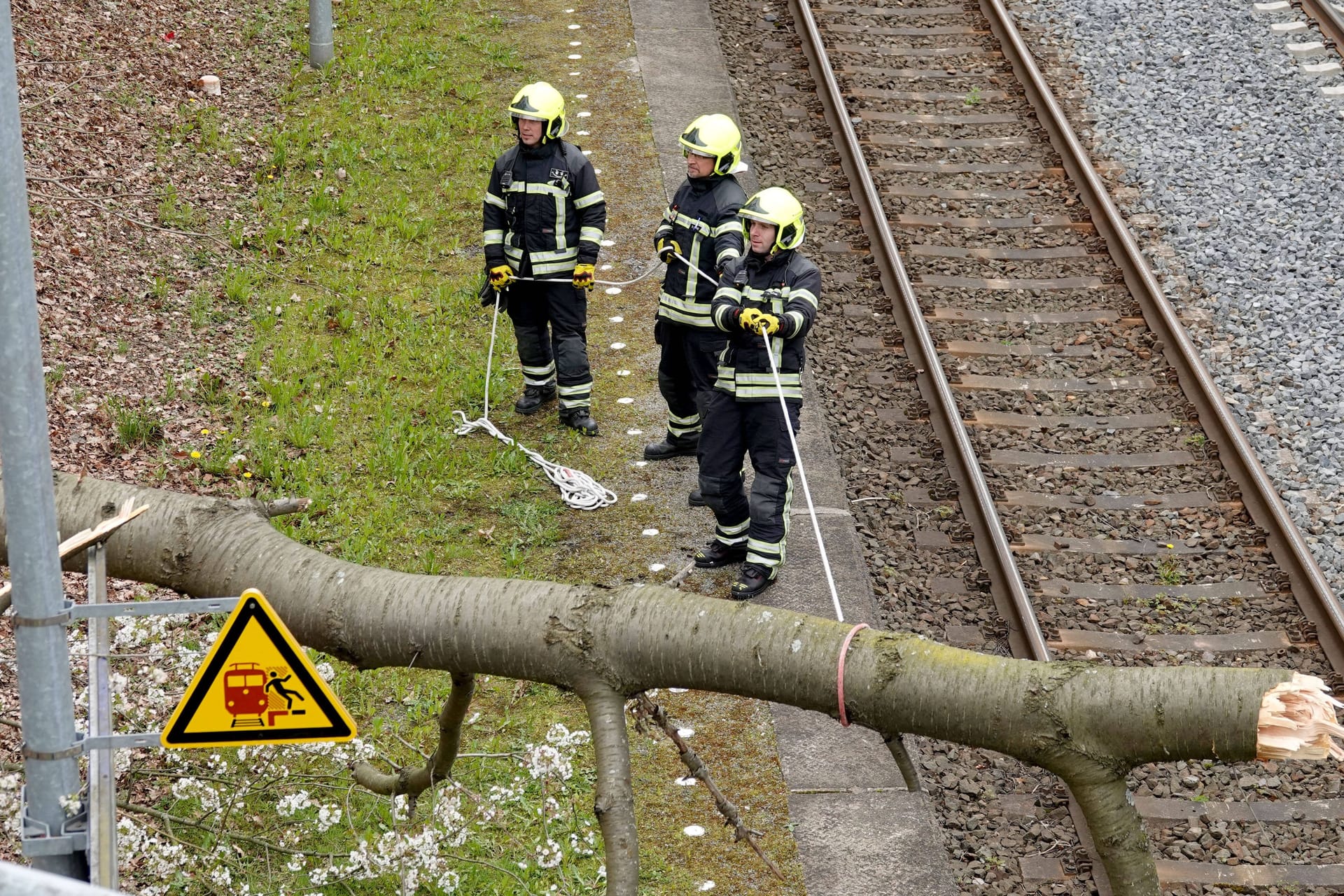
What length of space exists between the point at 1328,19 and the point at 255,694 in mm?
11952

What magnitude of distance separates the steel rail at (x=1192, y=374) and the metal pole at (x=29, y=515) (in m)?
5.93

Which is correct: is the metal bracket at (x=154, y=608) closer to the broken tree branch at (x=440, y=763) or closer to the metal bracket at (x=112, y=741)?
the metal bracket at (x=112, y=741)

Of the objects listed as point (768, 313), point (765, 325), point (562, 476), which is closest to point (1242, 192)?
point (768, 313)

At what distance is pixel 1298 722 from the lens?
116 inches

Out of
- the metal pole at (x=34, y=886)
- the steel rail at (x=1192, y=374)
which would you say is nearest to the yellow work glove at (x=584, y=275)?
the steel rail at (x=1192, y=374)

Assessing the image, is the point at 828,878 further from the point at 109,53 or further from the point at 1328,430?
the point at 109,53

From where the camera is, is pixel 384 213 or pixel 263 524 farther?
pixel 384 213

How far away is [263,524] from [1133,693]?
98.4 inches

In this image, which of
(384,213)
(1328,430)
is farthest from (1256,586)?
(384,213)

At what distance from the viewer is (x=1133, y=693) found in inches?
125

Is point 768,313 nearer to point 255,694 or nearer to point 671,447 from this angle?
point 671,447

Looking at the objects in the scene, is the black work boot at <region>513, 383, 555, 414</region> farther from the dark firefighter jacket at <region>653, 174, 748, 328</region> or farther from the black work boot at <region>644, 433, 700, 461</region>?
the dark firefighter jacket at <region>653, 174, 748, 328</region>

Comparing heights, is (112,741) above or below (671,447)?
above

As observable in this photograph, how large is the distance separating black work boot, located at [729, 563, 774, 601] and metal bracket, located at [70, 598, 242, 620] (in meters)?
4.12
